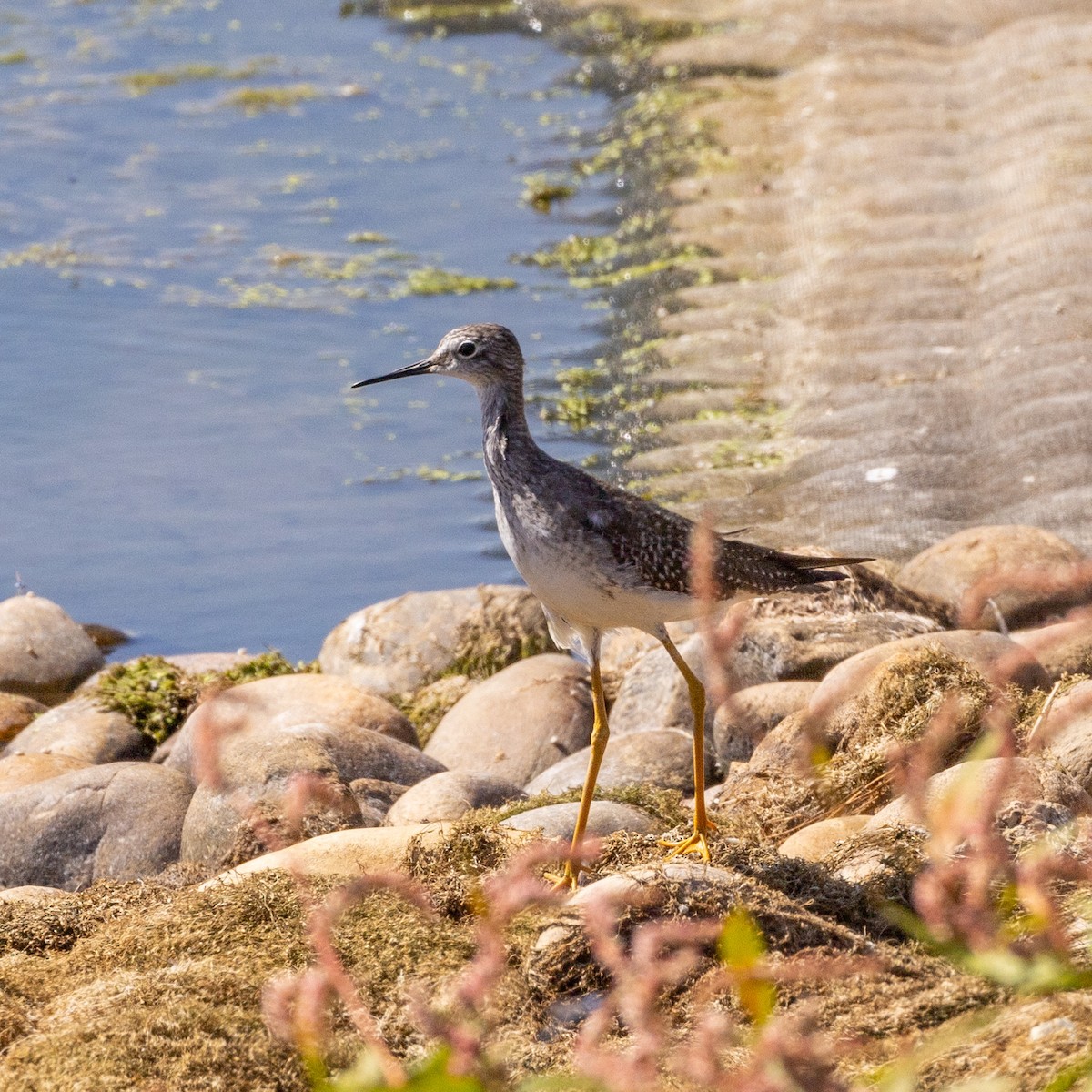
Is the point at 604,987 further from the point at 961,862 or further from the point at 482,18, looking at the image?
the point at 482,18

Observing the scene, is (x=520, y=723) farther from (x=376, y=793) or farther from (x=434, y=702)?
(x=376, y=793)

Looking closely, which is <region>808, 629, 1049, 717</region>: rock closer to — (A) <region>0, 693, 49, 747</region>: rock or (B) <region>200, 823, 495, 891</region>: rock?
(B) <region>200, 823, 495, 891</region>: rock

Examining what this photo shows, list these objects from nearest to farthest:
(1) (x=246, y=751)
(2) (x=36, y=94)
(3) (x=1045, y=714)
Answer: (3) (x=1045, y=714) < (1) (x=246, y=751) < (2) (x=36, y=94)

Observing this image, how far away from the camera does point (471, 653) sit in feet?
29.8

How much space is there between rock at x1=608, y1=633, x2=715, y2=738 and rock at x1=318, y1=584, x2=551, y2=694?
116 centimetres

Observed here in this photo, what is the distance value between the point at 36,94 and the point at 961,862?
58.0 ft

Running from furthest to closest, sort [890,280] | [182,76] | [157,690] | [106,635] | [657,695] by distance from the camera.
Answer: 1. [182,76]
2. [890,280]
3. [106,635]
4. [157,690]
5. [657,695]

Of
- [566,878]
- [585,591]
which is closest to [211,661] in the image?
[585,591]

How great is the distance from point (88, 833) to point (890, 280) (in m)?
8.36

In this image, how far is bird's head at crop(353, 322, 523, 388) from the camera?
609 centimetres

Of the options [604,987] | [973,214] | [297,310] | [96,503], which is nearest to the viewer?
[604,987]

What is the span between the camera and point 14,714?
8.85 meters

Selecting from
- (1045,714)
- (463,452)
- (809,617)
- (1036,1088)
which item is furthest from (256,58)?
(1036,1088)

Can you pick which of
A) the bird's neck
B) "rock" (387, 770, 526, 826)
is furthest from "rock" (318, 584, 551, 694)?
the bird's neck
